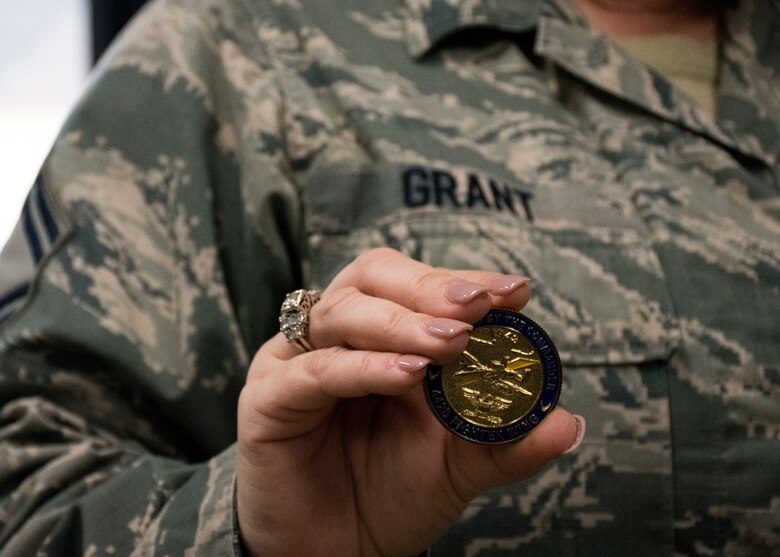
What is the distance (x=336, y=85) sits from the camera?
2.85 feet

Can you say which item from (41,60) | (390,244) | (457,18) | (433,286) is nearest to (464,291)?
(433,286)

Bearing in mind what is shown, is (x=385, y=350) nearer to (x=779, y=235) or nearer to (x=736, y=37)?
(x=779, y=235)

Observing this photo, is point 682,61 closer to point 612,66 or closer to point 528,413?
point 612,66

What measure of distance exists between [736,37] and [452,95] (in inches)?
13.7

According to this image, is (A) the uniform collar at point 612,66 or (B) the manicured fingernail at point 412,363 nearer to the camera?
(B) the manicured fingernail at point 412,363

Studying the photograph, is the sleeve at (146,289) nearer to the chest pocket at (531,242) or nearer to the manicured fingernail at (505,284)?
the chest pocket at (531,242)

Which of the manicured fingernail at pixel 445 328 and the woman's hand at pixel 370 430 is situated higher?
the manicured fingernail at pixel 445 328

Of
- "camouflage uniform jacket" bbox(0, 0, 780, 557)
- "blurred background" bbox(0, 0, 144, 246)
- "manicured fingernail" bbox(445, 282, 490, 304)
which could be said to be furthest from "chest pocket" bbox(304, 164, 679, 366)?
"blurred background" bbox(0, 0, 144, 246)

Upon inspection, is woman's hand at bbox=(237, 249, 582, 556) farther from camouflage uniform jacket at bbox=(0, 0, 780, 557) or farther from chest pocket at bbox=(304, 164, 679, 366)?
chest pocket at bbox=(304, 164, 679, 366)

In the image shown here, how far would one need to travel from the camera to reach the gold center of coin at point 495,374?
0.55 metres

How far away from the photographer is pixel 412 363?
1.62 feet

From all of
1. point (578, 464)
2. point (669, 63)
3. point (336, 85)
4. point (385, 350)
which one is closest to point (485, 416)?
point (385, 350)

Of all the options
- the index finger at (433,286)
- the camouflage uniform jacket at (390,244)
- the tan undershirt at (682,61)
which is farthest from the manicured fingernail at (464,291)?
the tan undershirt at (682,61)

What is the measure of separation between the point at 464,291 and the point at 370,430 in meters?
0.16
